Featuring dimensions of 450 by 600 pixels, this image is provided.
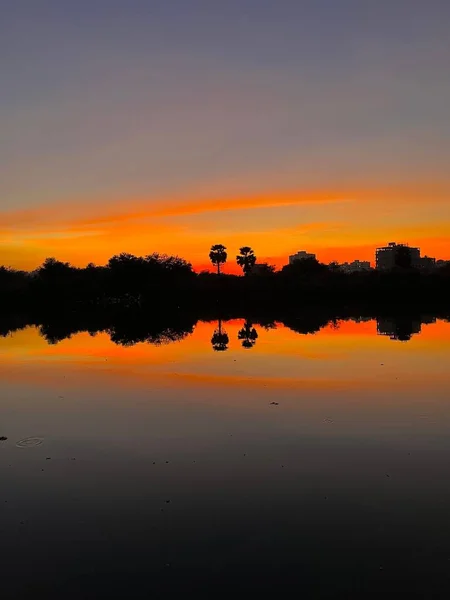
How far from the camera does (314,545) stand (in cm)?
697

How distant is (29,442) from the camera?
39.7ft

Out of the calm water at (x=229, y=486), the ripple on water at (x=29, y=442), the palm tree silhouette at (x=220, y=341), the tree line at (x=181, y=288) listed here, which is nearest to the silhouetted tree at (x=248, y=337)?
the palm tree silhouette at (x=220, y=341)

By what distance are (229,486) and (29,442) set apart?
5.45 metres

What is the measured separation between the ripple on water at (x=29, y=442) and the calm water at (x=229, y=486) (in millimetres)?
83

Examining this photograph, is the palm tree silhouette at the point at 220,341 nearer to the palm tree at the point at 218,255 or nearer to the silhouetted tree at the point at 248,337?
the silhouetted tree at the point at 248,337

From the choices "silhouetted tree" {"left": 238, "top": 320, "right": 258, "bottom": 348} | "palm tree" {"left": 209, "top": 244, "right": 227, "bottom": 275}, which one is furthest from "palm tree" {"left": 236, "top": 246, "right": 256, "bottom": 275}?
"silhouetted tree" {"left": 238, "top": 320, "right": 258, "bottom": 348}

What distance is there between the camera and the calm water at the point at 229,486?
20.9 feet

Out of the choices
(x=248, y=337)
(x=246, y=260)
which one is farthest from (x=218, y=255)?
(x=248, y=337)

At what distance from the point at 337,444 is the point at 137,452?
13.7 ft

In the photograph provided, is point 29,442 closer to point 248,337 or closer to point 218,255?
point 248,337

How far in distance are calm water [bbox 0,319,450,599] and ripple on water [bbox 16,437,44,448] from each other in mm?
83

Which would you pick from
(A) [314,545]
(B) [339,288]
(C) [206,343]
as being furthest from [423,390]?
(B) [339,288]

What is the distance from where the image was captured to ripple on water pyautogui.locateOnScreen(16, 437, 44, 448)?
11836 mm

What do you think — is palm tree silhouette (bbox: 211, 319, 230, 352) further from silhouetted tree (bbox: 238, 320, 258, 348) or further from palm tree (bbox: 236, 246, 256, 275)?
palm tree (bbox: 236, 246, 256, 275)
